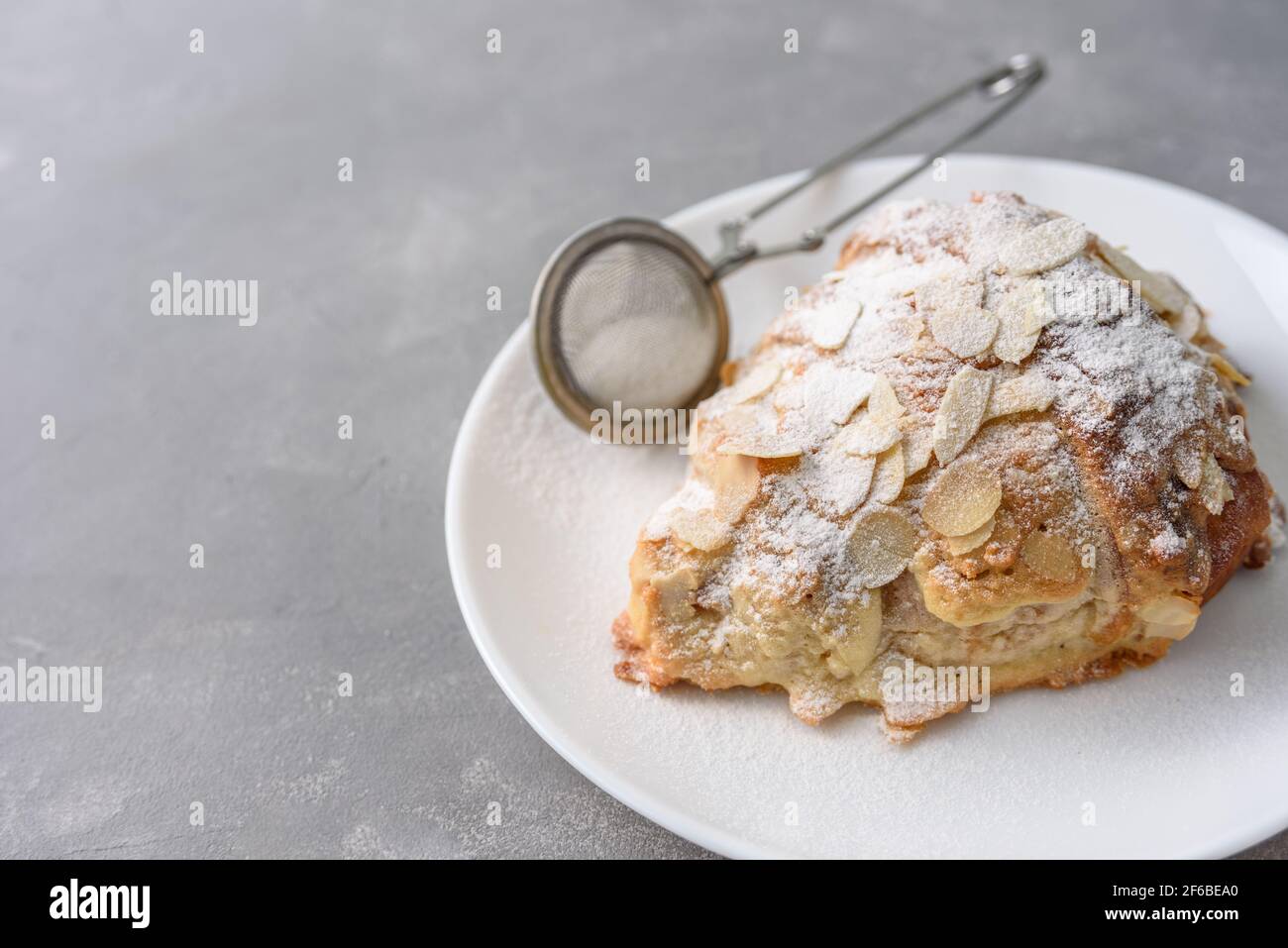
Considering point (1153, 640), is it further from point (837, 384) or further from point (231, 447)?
point (231, 447)

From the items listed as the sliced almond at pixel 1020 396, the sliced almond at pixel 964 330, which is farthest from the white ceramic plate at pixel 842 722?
the sliced almond at pixel 964 330

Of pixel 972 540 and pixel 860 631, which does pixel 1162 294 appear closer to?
pixel 972 540

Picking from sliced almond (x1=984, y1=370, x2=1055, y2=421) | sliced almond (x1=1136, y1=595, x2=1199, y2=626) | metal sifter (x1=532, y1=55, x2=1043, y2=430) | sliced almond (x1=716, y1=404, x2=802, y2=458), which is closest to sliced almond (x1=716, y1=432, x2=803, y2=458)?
sliced almond (x1=716, y1=404, x2=802, y2=458)

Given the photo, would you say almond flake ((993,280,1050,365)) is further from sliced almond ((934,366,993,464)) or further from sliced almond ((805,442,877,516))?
sliced almond ((805,442,877,516))

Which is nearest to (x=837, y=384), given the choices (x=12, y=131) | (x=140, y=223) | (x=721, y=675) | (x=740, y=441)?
(x=740, y=441)

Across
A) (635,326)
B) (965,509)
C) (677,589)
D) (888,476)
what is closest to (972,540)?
(965,509)

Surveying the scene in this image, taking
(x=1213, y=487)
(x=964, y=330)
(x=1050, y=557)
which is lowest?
(x=1050, y=557)

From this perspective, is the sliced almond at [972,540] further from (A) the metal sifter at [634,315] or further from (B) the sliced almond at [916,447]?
(A) the metal sifter at [634,315]
